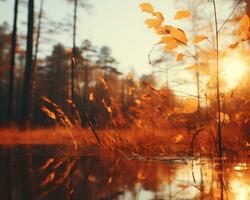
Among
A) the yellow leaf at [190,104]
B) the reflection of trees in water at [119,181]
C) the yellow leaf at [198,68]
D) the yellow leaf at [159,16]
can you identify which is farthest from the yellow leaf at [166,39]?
the reflection of trees in water at [119,181]

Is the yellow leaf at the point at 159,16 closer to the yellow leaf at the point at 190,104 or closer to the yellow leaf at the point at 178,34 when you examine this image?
the yellow leaf at the point at 178,34

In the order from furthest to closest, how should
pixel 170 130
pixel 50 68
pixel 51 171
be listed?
pixel 50 68 → pixel 170 130 → pixel 51 171

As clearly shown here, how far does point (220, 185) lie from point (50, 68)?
44322mm

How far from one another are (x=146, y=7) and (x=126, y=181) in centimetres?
117

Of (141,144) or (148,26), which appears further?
(141,144)

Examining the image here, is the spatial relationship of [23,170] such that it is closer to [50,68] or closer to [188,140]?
[188,140]

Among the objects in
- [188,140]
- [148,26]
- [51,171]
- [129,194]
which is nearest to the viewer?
[129,194]

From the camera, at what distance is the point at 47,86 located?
132 feet

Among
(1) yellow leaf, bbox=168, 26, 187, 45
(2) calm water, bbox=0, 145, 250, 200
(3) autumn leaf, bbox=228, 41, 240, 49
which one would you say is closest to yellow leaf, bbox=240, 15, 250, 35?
(3) autumn leaf, bbox=228, 41, 240, 49

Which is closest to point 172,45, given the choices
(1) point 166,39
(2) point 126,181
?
(1) point 166,39

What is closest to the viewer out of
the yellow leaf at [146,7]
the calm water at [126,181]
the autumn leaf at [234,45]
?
the calm water at [126,181]

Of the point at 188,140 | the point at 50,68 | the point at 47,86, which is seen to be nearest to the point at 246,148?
the point at 188,140

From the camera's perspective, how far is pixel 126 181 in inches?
92.2

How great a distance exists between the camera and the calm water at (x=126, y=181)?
1.90m
